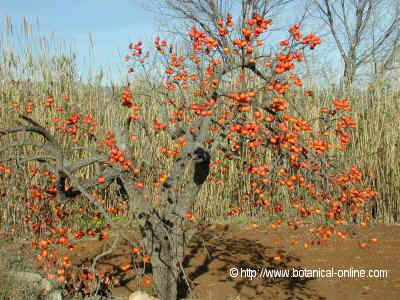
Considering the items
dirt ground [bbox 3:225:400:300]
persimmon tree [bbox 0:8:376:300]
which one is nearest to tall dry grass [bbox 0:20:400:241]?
dirt ground [bbox 3:225:400:300]

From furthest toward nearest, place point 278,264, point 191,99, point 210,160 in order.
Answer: point 191,99
point 278,264
point 210,160

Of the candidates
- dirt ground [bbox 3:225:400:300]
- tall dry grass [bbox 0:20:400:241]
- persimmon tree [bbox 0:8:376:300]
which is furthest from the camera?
tall dry grass [bbox 0:20:400:241]

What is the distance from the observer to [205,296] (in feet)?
9.56

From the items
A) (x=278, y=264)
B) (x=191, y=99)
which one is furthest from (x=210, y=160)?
(x=191, y=99)

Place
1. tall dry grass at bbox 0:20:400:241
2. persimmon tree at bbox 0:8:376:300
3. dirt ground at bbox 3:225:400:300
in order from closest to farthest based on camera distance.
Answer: persimmon tree at bbox 0:8:376:300
dirt ground at bbox 3:225:400:300
tall dry grass at bbox 0:20:400:241

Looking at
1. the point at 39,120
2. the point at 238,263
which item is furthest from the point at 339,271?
the point at 39,120

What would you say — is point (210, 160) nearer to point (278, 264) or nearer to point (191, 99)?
point (278, 264)

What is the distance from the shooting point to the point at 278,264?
3527 mm

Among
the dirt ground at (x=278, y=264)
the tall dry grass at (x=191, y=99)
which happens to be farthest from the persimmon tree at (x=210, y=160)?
the tall dry grass at (x=191, y=99)

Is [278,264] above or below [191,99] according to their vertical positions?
below

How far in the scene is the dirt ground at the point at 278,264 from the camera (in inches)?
118

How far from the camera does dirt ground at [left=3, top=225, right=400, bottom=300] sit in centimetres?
299

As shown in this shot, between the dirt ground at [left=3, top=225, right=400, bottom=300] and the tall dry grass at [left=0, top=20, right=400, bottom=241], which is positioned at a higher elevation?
the tall dry grass at [left=0, top=20, right=400, bottom=241]

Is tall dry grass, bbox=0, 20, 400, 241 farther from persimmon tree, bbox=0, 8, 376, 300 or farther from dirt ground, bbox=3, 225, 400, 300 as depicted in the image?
persimmon tree, bbox=0, 8, 376, 300
